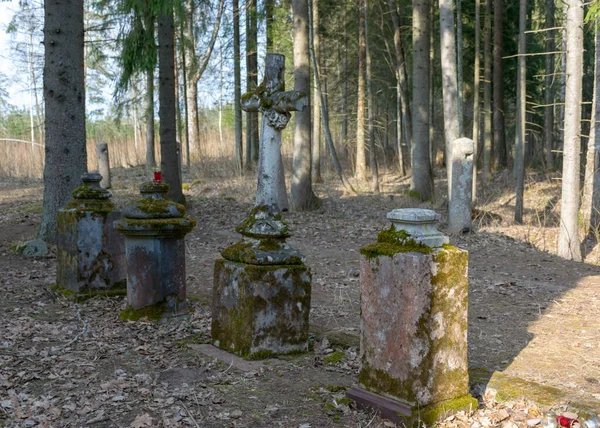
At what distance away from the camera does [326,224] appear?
12.1 m

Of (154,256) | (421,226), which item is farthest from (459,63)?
(421,226)

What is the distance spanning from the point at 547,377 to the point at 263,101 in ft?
10.3

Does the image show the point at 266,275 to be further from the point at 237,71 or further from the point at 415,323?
the point at 237,71

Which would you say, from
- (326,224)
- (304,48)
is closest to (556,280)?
(326,224)

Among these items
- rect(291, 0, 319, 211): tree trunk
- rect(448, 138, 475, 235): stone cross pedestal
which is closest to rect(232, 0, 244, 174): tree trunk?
rect(291, 0, 319, 211): tree trunk

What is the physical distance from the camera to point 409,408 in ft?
11.3

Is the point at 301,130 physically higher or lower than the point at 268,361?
higher

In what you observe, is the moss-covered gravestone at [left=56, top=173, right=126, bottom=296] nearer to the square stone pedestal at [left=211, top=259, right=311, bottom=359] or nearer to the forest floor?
the forest floor

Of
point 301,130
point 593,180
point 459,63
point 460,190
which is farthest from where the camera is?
point 459,63

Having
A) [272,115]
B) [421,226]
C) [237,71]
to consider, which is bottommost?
[421,226]

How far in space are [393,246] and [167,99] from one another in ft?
29.8

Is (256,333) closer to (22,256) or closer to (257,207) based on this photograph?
(257,207)

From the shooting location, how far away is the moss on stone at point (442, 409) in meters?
3.45

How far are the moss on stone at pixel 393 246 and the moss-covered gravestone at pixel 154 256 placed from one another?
2.73 metres
